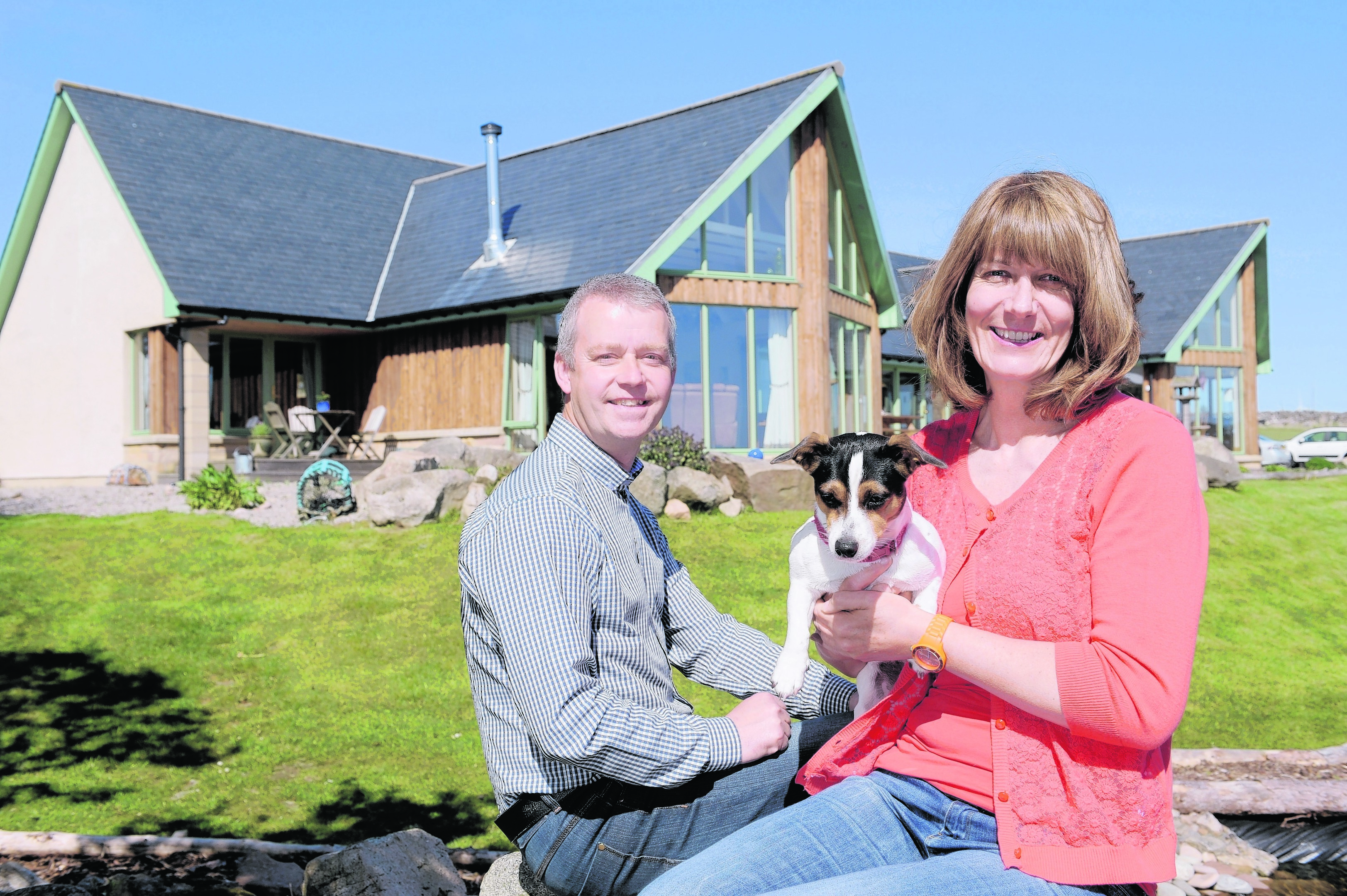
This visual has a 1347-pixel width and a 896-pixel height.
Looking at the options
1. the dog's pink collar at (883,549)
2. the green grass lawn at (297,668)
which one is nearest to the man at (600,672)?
the dog's pink collar at (883,549)

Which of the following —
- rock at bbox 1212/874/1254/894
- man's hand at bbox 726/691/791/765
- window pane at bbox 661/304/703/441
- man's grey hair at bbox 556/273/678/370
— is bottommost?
rock at bbox 1212/874/1254/894

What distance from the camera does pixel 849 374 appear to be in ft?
69.6

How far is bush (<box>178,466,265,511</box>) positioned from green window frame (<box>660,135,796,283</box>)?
7.85m

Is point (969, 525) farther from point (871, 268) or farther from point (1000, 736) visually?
point (871, 268)

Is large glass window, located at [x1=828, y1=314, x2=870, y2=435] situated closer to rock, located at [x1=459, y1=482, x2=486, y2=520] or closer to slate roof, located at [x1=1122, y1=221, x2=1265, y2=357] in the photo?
rock, located at [x1=459, y1=482, x2=486, y2=520]

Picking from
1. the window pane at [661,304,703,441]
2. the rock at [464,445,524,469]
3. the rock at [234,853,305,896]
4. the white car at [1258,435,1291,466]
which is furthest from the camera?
A: the white car at [1258,435,1291,466]

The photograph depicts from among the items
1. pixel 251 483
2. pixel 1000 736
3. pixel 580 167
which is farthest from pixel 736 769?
pixel 580 167

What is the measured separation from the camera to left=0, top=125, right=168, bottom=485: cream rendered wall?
20.9 meters

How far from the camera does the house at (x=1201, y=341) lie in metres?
29.1

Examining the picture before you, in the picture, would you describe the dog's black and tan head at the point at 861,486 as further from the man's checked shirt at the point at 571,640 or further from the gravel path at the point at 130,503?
the gravel path at the point at 130,503

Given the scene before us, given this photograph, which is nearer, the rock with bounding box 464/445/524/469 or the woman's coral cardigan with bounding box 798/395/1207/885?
the woman's coral cardigan with bounding box 798/395/1207/885

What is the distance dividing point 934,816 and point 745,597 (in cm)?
788

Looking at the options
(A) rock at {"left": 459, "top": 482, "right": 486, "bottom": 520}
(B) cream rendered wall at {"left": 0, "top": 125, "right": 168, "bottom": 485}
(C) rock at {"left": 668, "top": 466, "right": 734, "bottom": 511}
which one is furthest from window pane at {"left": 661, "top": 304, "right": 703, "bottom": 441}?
(B) cream rendered wall at {"left": 0, "top": 125, "right": 168, "bottom": 485}

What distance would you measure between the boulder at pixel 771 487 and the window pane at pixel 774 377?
12.8 ft
